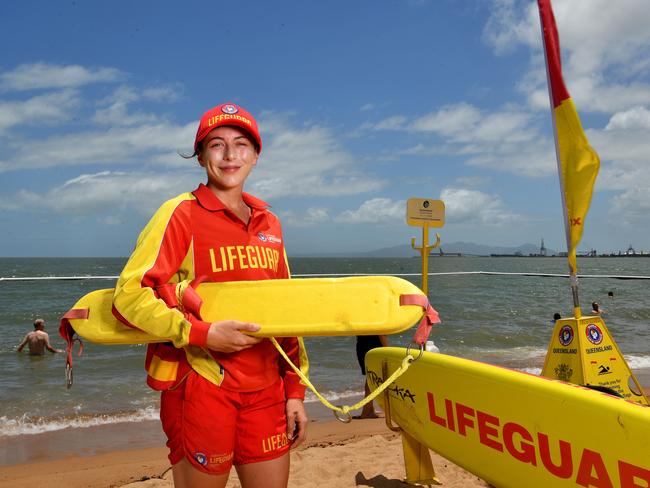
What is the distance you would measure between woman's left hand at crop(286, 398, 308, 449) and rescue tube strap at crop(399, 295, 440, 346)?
50cm

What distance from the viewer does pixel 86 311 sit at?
5.36ft

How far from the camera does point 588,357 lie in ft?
14.5

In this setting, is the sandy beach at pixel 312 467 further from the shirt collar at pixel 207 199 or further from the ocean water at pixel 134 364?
the shirt collar at pixel 207 199

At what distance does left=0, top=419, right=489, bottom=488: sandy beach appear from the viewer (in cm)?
402

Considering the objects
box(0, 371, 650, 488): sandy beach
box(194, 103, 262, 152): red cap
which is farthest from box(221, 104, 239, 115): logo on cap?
box(0, 371, 650, 488): sandy beach

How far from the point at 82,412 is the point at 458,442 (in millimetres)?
6404

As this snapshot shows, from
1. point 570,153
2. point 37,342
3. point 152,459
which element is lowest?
point 152,459

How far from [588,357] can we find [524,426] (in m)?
2.52

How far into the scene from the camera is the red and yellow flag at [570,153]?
4195 millimetres

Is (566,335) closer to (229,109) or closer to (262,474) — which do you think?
(262,474)

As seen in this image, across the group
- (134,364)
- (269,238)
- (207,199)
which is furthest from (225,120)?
(134,364)

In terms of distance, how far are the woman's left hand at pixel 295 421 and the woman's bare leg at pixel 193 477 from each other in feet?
0.97

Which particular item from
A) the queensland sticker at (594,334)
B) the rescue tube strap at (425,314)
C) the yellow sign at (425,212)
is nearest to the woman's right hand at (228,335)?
the rescue tube strap at (425,314)

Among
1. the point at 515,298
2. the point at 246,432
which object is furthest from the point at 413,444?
the point at 515,298
